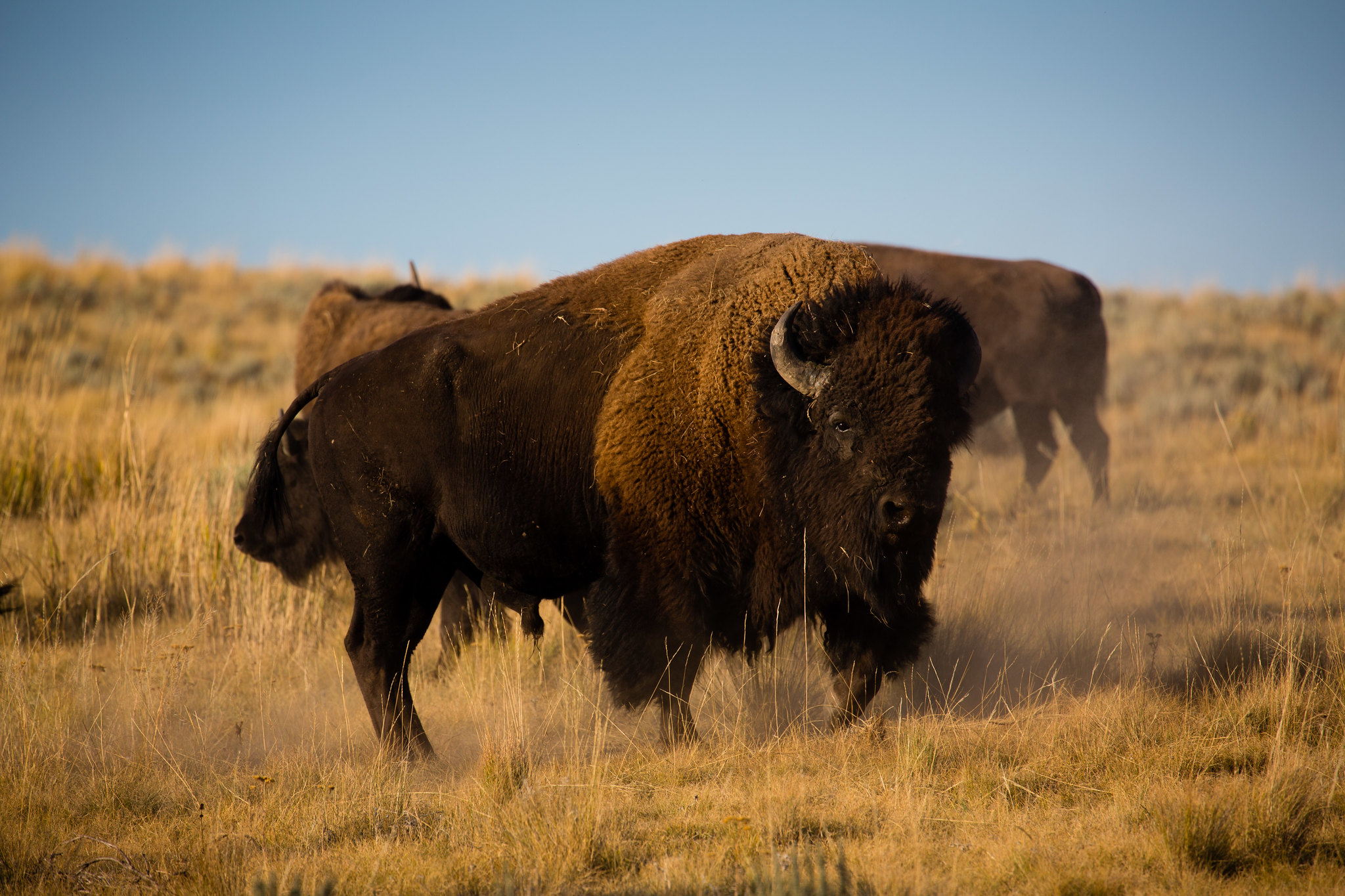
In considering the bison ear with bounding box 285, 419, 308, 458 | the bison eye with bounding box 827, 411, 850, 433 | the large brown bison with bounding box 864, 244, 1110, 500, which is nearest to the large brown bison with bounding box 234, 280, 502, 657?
the bison ear with bounding box 285, 419, 308, 458

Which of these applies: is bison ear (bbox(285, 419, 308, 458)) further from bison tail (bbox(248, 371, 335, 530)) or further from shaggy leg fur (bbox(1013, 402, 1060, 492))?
shaggy leg fur (bbox(1013, 402, 1060, 492))

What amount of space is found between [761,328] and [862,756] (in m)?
1.95

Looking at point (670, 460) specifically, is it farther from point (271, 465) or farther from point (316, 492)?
point (316, 492)

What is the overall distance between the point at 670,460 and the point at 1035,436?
7.10m

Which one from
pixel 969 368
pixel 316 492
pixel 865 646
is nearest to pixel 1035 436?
pixel 969 368

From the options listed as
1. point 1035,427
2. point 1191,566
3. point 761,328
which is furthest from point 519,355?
point 1035,427

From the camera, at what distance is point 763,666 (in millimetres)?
5273

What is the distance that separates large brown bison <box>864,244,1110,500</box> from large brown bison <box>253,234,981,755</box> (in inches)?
233

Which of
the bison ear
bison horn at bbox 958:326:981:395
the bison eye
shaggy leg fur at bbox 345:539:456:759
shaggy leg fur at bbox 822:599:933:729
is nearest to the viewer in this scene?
the bison eye

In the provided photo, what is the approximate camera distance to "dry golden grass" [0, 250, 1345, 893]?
3129mm

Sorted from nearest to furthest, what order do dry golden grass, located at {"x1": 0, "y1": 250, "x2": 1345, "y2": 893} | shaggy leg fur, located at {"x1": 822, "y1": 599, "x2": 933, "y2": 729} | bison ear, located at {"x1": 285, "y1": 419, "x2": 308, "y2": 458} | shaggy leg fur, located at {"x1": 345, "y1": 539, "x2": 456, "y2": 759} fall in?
Result: dry golden grass, located at {"x1": 0, "y1": 250, "x2": 1345, "y2": 893} < shaggy leg fur, located at {"x1": 822, "y1": 599, "x2": 933, "y2": 729} < shaggy leg fur, located at {"x1": 345, "y1": 539, "x2": 456, "y2": 759} < bison ear, located at {"x1": 285, "y1": 419, "x2": 308, "y2": 458}

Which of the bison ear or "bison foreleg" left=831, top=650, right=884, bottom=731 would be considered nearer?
"bison foreleg" left=831, top=650, right=884, bottom=731

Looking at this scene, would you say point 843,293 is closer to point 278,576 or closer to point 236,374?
point 278,576

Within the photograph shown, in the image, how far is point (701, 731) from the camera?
4.83 m
